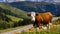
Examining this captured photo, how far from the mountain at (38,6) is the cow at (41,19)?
2.5 inches

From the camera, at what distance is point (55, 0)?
7.70 ft

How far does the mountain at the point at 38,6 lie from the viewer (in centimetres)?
233

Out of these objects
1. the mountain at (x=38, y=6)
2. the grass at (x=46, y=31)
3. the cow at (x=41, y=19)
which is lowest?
the grass at (x=46, y=31)

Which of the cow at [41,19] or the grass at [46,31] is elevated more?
the cow at [41,19]

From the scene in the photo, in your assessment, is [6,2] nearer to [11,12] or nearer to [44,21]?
[11,12]

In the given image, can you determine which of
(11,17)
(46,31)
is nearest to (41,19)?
(46,31)

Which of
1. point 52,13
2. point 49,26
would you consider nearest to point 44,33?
point 49,26

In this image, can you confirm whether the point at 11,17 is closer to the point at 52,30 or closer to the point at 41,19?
the point at 41,19

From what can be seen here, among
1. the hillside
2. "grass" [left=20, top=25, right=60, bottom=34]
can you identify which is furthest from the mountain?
"grass" [left=20, top=25, right=60, bottom=34]

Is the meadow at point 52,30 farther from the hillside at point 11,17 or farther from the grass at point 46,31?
the hillside at point 11,17

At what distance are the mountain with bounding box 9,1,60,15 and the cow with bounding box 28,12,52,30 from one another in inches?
2.5

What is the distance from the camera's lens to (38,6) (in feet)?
7.70

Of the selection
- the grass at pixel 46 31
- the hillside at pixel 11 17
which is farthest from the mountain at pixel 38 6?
the grass at pixel 46 31

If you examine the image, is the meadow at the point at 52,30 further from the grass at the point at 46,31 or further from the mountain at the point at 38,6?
the mountain at the point at 38,6
